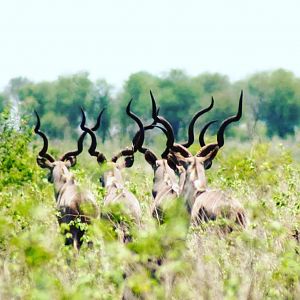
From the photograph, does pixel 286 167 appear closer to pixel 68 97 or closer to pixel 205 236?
pixel 205 236

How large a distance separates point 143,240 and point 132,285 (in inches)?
14.2

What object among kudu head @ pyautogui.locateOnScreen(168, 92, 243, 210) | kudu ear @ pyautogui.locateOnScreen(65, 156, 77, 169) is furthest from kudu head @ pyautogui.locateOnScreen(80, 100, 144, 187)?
kudu head @ pyautogui.locateOnScreen(168, 92, 243, 210)

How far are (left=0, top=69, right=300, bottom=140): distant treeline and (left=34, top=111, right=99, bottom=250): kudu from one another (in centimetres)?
6065

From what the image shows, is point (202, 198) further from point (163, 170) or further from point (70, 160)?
point (70, 160)

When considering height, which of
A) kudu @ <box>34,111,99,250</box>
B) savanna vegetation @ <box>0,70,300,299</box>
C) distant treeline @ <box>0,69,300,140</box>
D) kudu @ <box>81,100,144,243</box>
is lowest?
distant treeline @ <box>0,69,300,140</box>

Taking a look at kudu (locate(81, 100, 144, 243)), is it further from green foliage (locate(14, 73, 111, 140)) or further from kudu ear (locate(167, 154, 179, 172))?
green foliage (locate(14, 73, 111, 140))

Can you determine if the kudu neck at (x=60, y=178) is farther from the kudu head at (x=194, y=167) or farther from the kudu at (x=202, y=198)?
the kudu at (x=202, y=198)

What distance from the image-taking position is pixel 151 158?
50.1ft

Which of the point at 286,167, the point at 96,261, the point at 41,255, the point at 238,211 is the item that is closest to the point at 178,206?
the point at 41,255

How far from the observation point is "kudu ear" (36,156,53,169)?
16.5 meters

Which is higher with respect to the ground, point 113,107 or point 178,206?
point 178,206

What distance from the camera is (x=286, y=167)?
12.1 m

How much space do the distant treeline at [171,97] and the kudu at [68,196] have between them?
199 feet

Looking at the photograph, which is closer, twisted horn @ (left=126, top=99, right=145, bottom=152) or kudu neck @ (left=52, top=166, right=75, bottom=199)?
twisted horn @ (left=126, top=99, right=145, bottom=152)
